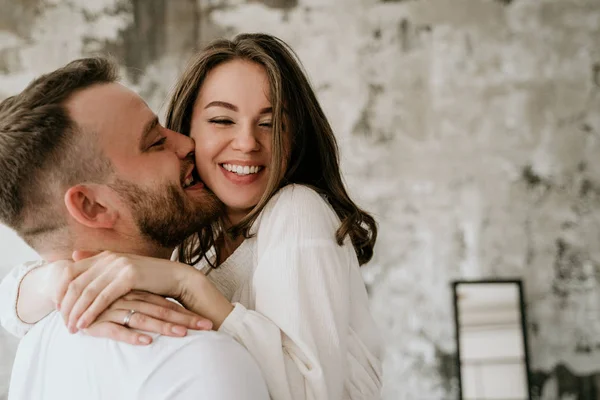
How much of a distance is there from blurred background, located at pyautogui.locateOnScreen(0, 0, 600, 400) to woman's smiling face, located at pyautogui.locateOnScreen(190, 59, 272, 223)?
5.74ft

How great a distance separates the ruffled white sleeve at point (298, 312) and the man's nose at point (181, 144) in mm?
354

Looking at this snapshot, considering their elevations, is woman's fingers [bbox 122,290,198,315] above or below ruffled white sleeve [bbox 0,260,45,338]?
above

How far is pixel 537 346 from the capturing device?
3.10 metres

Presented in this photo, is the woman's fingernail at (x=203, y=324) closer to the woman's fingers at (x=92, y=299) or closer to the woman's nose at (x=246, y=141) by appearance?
the woman's fingers at (x=92, y=299)

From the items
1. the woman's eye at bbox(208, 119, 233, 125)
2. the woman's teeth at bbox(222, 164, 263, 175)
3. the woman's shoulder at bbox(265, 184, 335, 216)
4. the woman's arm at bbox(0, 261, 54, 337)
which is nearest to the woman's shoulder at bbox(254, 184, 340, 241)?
the woman's shoulder at bbox(265, 184, 335, 216)

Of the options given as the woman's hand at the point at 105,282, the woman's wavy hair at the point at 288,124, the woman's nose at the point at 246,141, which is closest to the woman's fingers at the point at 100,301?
the woman's hand at the point at 105,282

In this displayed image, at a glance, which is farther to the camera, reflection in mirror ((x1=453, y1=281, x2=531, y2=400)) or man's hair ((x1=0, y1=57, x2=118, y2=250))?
reflection in mirror ((x1=453, y1=281, x2=531, y2=400))

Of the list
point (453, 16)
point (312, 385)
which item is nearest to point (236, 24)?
point (453, 16)

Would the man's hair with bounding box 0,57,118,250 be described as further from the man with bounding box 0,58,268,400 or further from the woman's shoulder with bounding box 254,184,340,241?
the woman's shoulder with bounding box 254,184,340,241

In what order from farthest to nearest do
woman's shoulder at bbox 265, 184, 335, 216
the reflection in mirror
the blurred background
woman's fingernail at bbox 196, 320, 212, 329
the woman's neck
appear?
the blurred background < the reflection in mirror < the woman's neck < woman's shoulder at bbox 265, 184, 335, 216 < woman's fingernail at bbox 196, 320, 212, 329

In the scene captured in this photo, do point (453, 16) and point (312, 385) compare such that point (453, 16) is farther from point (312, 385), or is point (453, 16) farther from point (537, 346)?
point (312, 385)

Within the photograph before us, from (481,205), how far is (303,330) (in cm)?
233

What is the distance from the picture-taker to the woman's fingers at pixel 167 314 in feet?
3.18

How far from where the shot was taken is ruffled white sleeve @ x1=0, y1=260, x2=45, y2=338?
125 centimetres
